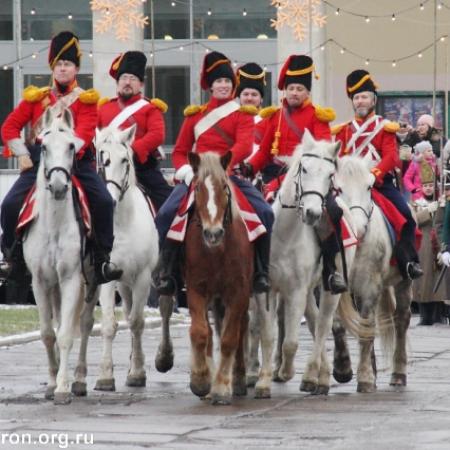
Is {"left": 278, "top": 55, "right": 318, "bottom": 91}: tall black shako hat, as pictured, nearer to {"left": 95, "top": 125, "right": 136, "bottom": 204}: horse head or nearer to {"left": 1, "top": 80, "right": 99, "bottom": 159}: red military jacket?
{"left": 95, "top": 125, "right": 136, "bottom": 204}: horse head

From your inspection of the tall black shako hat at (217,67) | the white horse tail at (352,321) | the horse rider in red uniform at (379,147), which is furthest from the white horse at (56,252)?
the horse rider in red uniform at (379,147)

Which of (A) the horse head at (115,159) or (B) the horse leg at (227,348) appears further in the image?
(A) the horse head at (115,159)

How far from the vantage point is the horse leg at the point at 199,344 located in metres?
14.5

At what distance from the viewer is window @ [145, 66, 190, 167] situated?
40.8m

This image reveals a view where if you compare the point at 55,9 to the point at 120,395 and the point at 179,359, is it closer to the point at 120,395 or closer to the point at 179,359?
the point at 179,359

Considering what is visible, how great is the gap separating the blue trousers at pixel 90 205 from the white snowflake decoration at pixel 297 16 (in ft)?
78.3

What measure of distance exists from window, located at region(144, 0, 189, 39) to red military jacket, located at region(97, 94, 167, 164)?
2371cm

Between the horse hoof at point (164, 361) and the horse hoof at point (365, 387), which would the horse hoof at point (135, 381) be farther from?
the horse hoof at point (365, 387)

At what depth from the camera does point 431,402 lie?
1458 centimetres

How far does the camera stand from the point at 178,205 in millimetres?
15062

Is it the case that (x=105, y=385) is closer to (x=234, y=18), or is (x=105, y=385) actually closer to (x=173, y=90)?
(x=173, y=90)

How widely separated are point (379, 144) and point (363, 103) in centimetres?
48

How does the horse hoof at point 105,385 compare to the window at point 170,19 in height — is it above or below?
below

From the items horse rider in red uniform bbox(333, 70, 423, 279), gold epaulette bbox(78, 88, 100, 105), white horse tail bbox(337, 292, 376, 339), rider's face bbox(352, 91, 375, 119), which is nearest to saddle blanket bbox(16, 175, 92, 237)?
gold epaulette bbox(78, 88, 100, 105)
